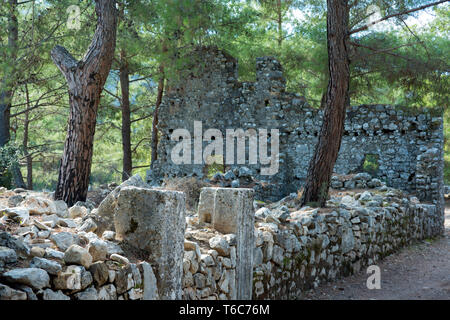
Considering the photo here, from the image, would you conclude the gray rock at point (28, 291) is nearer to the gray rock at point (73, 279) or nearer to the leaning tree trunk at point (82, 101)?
the gray rock at point (73, 279)

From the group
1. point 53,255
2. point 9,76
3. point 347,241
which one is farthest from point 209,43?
point 53,255

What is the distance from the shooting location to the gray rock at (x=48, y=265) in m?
2.82

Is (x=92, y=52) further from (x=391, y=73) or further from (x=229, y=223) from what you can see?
(x=391, y=73)

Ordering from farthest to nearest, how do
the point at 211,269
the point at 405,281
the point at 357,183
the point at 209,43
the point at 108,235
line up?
the point at 209,43
the point at 357,183
the point at 405,281
the point at 211,269
the point at 108,235

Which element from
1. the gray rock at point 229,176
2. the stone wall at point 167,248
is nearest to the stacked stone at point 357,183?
the gray rock at point 229,176

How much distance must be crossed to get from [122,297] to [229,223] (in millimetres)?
1750

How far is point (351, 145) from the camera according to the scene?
12.5 meters

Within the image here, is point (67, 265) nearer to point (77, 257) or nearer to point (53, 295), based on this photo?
point (77, 257)

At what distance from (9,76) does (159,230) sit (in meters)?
8.90

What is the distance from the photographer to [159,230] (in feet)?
11.7

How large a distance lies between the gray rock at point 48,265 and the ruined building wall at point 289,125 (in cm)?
908

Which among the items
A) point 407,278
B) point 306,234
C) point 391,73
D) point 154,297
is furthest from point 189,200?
point 391,73

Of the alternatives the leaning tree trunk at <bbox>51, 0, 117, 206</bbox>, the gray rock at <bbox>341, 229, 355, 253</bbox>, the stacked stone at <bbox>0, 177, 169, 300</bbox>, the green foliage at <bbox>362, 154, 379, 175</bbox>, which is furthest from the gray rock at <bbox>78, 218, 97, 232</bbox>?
the green foliage at <bbox>362, 154, 379, 175</bbox>

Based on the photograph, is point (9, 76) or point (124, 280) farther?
point (9, 76)
